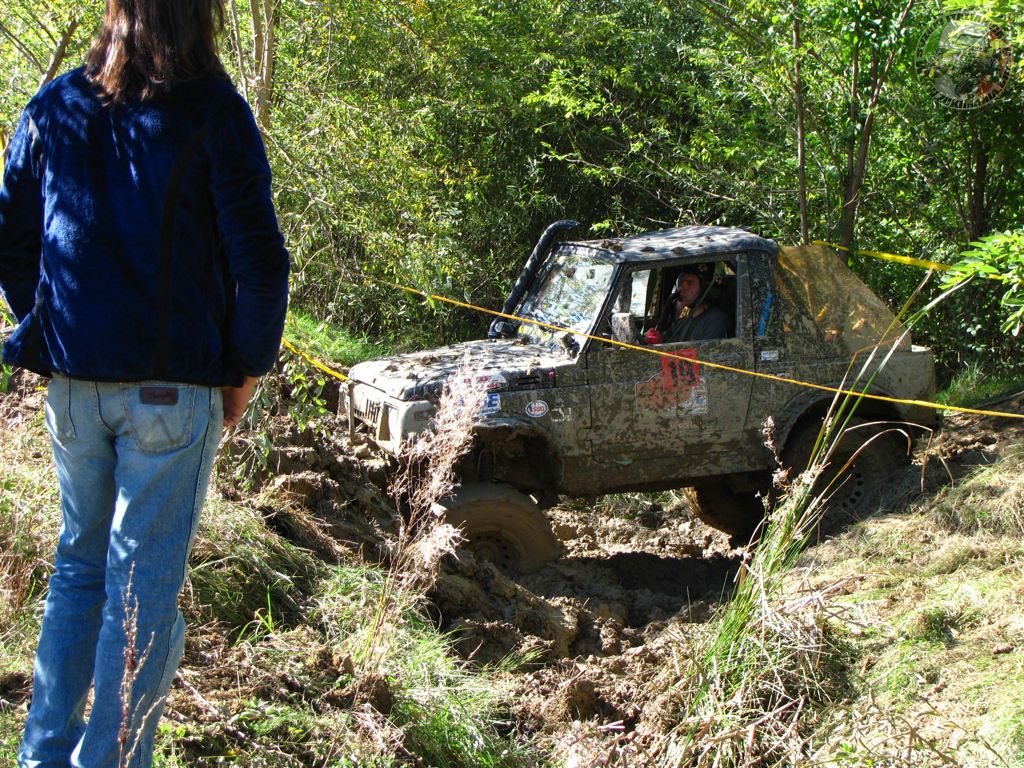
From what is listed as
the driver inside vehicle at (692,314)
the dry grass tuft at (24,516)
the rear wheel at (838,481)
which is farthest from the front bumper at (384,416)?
the rear wheel at (838,481)

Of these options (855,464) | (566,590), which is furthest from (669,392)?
(855,464)

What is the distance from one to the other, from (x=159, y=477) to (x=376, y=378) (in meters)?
4.15

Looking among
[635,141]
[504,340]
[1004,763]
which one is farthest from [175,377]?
[635,141]

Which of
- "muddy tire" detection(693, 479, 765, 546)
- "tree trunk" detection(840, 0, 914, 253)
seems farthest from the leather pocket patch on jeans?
"tree trunk" detection(840, 0, 914, 253)

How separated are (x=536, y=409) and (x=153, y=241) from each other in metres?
4.06

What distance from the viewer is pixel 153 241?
2.35 meters

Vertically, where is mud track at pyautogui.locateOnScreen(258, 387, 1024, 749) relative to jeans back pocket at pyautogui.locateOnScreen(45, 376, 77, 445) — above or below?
below

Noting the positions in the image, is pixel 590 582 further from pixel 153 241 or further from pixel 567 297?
pixel 153 241

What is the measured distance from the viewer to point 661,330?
22.6 feet

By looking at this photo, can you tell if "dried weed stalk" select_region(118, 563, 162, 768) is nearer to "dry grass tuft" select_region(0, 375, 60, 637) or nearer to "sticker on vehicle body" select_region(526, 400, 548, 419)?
"dry grass tuft" select_region(0, 375, 60, 637)

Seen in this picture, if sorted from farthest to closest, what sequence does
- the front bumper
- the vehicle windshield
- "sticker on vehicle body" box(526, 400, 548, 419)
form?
the vehicle windshield
"sticker on vehicle body" box(526, 400, 548, 419)
the front bumper

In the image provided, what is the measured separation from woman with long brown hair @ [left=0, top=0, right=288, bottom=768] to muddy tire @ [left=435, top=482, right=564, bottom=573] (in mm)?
3656

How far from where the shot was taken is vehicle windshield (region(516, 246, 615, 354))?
6.54 metres

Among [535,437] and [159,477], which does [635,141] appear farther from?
[159,477]
